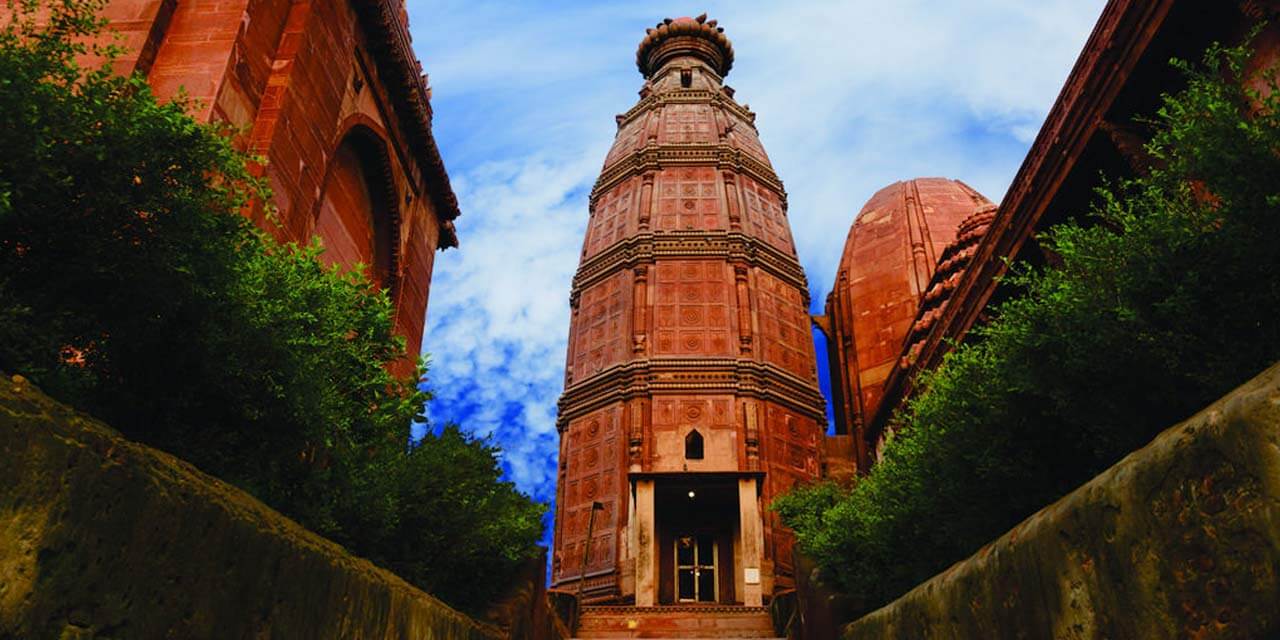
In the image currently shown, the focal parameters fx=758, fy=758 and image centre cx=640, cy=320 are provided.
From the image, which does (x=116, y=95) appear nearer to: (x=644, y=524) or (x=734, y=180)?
(x=644, y=524)

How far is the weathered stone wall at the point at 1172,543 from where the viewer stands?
87.4 inches

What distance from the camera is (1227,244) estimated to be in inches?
167

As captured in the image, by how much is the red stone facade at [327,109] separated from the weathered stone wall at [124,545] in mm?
3681

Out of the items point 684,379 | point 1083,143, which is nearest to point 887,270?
point 684,379

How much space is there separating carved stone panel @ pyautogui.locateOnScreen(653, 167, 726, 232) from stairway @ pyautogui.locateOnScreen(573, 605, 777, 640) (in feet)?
57.3

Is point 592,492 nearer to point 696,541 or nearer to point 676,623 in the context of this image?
point 696,541

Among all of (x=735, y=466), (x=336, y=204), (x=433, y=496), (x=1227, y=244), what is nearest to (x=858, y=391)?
(x=735, y=466)

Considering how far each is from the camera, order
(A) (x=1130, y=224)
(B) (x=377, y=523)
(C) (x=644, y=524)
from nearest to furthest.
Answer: (A) (x=1130, y=224) < (B) (x=377, y=523) < (C) (x=644, y=524)

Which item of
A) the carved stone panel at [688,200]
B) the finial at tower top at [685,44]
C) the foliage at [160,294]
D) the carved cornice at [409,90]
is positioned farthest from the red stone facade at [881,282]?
the foliage at [160,294]

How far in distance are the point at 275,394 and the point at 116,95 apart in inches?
80.7

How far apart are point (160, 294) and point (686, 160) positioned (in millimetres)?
29306

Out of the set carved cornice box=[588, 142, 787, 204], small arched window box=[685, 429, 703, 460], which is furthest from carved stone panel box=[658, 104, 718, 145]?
small arched window box=[685, 429, 703, 460]

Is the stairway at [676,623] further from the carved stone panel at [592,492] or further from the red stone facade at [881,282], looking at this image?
the red stone facade at [881,282]

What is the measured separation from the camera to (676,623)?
14.6 meters
